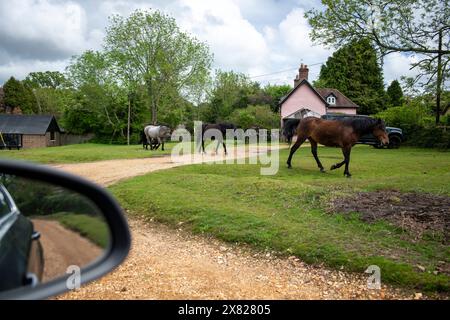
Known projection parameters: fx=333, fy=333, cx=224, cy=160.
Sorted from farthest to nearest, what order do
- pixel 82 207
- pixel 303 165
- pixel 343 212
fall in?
1. pixel 303 165
2. pixel 343 212
3. pixel 82 207

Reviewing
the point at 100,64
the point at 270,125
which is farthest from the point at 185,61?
the point at 270,125

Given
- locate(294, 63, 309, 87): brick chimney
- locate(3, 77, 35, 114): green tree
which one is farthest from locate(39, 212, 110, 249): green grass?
locate(3, 77, 35, 114): green tree

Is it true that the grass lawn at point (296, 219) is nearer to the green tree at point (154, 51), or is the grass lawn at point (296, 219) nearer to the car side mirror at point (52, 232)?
the car side mirror at point (52, 232)

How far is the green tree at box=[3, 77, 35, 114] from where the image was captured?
201 feet

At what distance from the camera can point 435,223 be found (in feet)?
16.9

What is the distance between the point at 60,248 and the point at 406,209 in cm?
587

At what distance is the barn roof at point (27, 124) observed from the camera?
136 ft

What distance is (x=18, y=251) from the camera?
1.46 m

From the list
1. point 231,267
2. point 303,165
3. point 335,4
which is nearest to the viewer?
point 231,267

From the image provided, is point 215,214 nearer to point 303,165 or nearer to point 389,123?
point 303,165

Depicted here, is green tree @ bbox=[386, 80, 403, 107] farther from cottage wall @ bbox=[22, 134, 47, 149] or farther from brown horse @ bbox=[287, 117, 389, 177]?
cottage wall @ bbox=[22, 134, 47, 149]

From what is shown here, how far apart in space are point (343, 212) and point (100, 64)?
118ft

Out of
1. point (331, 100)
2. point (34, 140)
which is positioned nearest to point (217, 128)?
point (331, 100)

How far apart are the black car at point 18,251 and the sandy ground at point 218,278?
2298 mm
